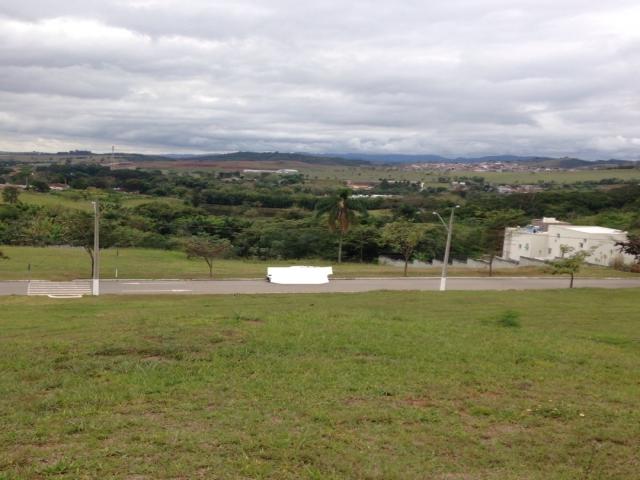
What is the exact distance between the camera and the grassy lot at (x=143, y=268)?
3184 cm

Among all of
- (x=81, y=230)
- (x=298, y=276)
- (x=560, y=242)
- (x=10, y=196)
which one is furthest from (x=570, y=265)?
(x=10, y=196)

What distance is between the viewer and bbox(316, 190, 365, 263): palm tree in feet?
147

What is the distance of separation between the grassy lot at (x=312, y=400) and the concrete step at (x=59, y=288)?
41.2 feet

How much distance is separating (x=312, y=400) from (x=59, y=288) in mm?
22447

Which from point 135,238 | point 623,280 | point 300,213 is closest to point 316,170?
point 300,213

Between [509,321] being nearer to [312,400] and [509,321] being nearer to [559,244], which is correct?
[312,400]

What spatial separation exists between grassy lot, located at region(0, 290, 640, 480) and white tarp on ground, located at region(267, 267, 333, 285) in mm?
16615

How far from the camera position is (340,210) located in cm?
4469

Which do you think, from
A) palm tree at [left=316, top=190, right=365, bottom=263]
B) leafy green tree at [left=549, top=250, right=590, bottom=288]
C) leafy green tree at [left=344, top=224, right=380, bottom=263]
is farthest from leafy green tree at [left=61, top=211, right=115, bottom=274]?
leafy green tree at [left=549, top=250, right=590, bottom=288]

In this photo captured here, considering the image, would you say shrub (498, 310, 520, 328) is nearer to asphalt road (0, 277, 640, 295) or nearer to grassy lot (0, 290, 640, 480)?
grassy lot (0, 290, 640, 480)

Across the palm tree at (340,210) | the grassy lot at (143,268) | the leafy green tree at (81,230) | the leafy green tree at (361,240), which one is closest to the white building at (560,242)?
the grassy lot at (143,268)

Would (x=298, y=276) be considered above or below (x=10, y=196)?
below

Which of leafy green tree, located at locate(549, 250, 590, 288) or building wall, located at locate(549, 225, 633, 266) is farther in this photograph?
building wall, located at locate(549, 225, 633, 266)

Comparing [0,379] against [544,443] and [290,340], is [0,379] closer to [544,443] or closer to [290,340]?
[290,340]
